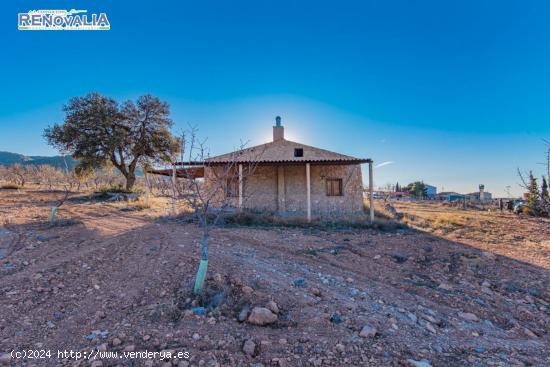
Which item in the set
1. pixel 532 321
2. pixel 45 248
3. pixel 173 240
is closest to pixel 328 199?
pixel 173 240

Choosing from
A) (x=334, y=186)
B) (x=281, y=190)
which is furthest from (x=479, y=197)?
(x=281, y=190)

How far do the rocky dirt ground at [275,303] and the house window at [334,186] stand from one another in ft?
22.4

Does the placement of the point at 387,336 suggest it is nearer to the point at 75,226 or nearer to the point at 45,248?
the point at 45,248

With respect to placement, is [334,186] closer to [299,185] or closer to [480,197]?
[299,185]

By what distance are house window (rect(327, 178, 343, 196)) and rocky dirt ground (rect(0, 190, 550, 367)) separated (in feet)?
22.4

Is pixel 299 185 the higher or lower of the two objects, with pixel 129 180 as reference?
lower

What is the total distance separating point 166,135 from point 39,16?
43.2 feet

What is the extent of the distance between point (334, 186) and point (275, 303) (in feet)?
35.8

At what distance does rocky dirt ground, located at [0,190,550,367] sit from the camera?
2895 mm

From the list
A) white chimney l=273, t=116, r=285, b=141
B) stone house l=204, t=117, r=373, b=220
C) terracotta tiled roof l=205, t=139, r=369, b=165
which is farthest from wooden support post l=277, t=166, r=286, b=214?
white chimney l=273, t=116, r=285, b=141

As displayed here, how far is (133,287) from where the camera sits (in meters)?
4.24

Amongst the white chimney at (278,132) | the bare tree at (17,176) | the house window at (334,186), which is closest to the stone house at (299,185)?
the house window at (334,186)

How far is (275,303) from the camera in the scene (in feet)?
12.2

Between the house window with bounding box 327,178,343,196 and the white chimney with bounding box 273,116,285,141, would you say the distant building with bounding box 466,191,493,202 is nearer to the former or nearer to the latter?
the house window with bounding box 327,178,343,196
